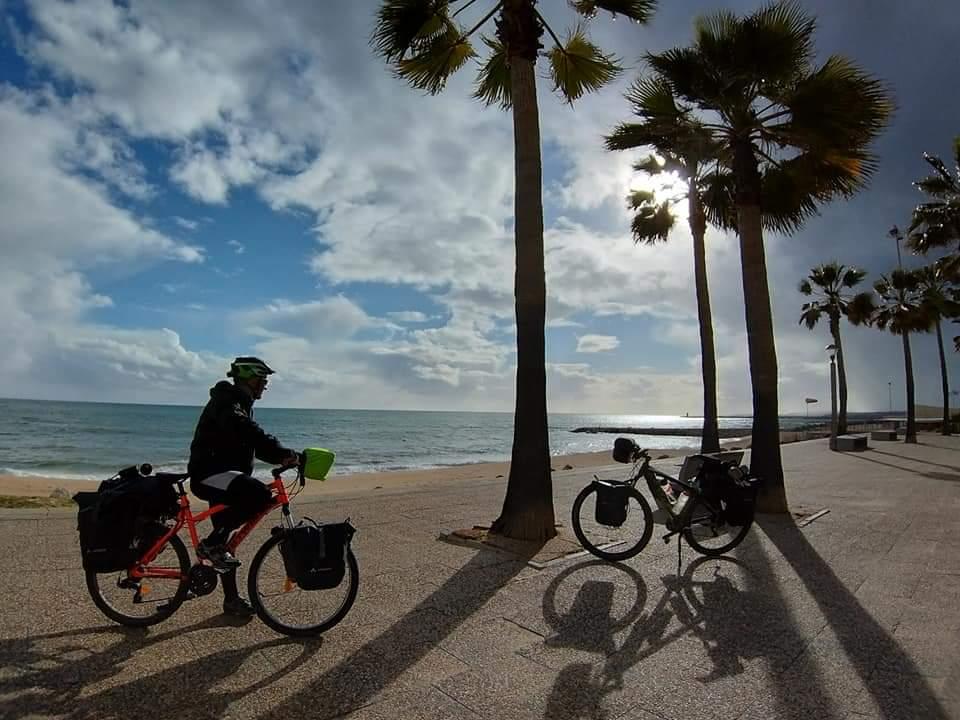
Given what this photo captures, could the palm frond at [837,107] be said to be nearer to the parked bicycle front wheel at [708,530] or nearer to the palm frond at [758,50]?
the palm frond at [758,50]

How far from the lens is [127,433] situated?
58.6m

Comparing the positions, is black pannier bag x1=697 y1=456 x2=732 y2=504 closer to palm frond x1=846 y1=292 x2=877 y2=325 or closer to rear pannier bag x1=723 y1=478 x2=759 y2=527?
rear pannier bag x1=723 y1=478 x2=759 y2=527

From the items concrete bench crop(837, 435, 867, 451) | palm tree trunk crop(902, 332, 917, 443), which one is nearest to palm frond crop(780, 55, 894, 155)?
concrete bench crop(837, 435, 867, 451)

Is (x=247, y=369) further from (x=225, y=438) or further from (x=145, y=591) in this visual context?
(x=145, y=591)

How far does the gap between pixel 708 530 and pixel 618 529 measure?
89 cm

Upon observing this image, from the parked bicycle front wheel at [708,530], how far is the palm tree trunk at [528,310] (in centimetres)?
144

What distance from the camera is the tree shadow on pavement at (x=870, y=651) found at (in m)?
3.08

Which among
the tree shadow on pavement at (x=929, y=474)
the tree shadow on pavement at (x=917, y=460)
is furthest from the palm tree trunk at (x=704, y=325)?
the tree shadow on pavement at (x=917, y=460)

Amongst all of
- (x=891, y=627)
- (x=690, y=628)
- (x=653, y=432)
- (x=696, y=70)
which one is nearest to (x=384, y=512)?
(x=690, y=628)

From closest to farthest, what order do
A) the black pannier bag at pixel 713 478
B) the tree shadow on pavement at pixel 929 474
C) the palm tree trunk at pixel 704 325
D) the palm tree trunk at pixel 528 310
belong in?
the black pannier bag at pixel 713 478
the palm tree trunk at pixel 528 310
the tree shadow on pavement at pixel 929 474
the palm tree trunk at pixel 704 325

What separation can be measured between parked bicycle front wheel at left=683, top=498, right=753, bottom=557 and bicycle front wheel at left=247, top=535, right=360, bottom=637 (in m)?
3.50

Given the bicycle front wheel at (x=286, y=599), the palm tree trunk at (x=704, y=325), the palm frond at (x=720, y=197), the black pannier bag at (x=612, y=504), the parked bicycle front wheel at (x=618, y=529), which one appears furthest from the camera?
the palm tree trunk at (x=704, y=325)

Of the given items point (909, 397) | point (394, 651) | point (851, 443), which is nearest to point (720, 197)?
point (394, 651)

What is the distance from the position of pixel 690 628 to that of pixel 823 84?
26.2 feet
